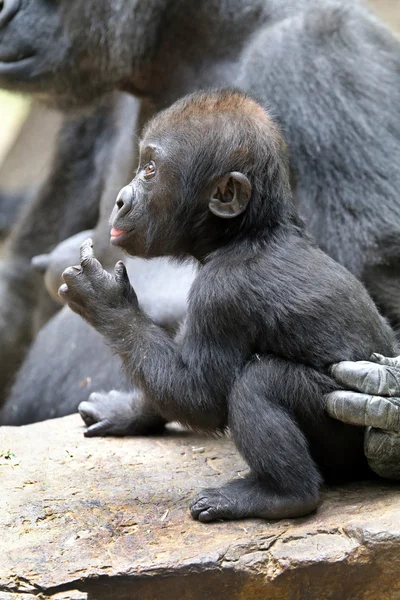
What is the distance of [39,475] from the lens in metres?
1.77

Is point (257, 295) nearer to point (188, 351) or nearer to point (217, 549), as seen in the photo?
point (188, 351)

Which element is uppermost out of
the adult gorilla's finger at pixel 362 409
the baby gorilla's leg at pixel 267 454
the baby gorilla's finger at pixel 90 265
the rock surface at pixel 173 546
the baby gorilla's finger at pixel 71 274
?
the baby gorilla's finger at pixel 90 265

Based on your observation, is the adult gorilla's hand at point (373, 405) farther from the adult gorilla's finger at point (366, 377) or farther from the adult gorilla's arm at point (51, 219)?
the adult gorilla's arm at point (51, 219)

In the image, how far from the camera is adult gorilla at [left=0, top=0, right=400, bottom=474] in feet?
7.20

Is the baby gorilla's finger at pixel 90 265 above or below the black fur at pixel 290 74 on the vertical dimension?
below

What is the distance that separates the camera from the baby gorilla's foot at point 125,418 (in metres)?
2.06

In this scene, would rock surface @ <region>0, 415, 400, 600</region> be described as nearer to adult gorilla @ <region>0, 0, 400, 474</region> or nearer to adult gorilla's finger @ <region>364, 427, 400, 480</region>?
adult gorilla's finger @ <region>364, 427, 400, 480</region>

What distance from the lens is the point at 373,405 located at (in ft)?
5.03

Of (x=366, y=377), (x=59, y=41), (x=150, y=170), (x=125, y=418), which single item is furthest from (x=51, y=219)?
(x=366, y=377)

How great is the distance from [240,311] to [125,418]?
2.13ft

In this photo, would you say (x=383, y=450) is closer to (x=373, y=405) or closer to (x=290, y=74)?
(x=373, y=405)

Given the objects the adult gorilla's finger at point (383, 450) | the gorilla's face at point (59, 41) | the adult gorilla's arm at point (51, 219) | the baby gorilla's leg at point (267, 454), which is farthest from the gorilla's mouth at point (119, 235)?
the adult gorilla's arm at point (51, 219)

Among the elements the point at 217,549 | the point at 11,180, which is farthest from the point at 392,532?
the point at 11,180

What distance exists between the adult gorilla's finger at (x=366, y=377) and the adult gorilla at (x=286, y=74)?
63 cm
